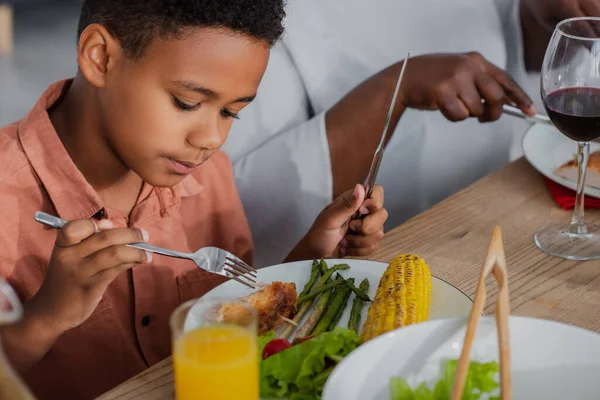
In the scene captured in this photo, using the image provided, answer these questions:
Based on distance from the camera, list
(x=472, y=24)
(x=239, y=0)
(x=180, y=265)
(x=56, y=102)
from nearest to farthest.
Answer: (x=239, y=0), (x=56, y=102), (x=180, y=265), (x=472, y=24)

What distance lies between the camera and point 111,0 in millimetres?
1254

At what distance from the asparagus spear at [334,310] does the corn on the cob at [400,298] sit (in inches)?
2.2

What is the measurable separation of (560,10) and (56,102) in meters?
1.38

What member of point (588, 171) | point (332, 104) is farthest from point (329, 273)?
point (332, 104)

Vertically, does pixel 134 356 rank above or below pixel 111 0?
below

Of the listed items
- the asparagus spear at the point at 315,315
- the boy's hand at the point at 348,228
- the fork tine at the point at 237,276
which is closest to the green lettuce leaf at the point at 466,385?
the asparagus spear at the point at 315,315

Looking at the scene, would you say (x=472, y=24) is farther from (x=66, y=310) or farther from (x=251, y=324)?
(x=251, y=324)

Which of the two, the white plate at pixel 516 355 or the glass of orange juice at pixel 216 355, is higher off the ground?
the glass of orange juice at pixel 216 355

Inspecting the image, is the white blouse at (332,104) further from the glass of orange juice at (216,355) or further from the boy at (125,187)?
the glass of orange juice at (216,355)

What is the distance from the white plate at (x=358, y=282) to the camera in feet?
3.64

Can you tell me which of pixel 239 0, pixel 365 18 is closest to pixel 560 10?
pixel 365 18

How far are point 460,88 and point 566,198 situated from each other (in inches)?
16.6

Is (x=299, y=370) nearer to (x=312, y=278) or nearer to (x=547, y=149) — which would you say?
(x=312, y=278)

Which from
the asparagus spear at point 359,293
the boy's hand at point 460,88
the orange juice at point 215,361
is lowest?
the asparagus spear at point 359,293
